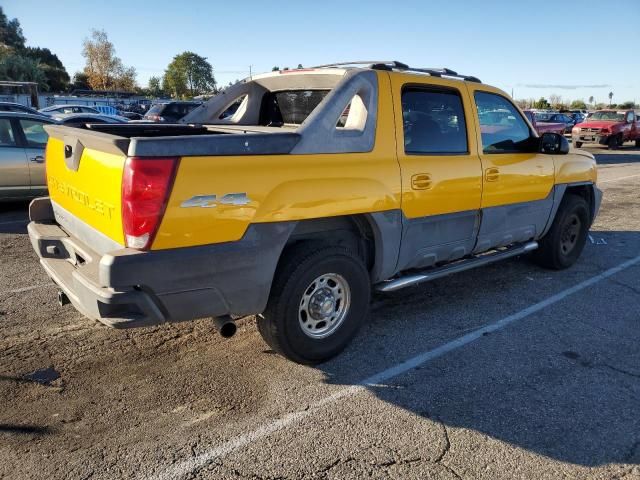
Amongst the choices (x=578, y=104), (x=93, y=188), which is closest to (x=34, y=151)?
(x=93, y=188)

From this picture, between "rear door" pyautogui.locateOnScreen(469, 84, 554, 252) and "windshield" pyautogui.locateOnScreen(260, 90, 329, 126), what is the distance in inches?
55.5

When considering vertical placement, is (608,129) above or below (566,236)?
above

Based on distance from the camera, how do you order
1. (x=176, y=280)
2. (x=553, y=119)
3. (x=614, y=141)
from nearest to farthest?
(x=176, y=280)
(x=614, y=141)
(x=553, y=119)

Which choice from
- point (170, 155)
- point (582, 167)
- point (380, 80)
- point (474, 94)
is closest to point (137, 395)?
point (170, 155)

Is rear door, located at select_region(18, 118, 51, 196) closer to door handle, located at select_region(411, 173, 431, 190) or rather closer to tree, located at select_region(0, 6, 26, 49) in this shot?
door handle, located at select_region(411, 173, 431, 190)

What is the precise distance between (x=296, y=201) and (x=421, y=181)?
3.87ft

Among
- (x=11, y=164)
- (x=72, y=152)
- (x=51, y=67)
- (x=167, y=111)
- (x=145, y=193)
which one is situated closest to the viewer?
(x=145, y=193)

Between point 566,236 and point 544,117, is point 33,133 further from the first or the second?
point 544,117

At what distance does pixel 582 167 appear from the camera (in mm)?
5801

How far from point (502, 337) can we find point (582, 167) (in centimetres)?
276

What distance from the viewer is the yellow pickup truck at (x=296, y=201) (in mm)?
2738

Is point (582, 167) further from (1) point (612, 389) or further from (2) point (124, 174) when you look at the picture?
(2) point (124, 174)

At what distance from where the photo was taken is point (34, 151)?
7.94 metres

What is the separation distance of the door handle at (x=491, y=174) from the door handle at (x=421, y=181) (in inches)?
32.0
